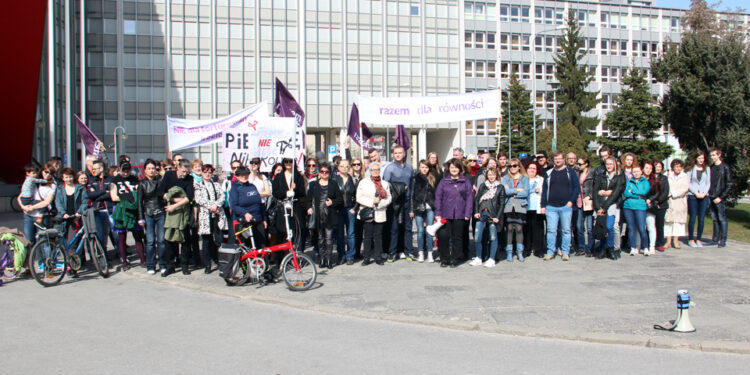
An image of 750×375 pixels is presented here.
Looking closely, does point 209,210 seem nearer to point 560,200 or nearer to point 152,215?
point 152,215

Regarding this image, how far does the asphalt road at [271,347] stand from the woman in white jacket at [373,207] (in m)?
3.33

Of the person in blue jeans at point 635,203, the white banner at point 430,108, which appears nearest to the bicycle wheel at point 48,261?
the white banner at point 430,108

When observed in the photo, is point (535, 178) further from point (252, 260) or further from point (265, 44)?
point (265, 44)

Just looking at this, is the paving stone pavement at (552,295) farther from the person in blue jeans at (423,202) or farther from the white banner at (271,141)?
the white banner at (271,141)

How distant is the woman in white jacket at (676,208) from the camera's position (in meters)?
12.6

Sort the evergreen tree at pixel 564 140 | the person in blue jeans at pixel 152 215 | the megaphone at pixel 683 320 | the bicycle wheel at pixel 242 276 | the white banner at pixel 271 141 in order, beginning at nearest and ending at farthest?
the megaphone at pixel 683 320
the bicycle wheel at pixel 242 276
the person in blue jeans at pixel 152 215
the white banner at pixel 271 141
the evergreen tree at pixel 564 140

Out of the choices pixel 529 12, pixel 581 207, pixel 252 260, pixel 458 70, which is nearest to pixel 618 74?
pixel 529 12

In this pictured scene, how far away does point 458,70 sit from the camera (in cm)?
6531

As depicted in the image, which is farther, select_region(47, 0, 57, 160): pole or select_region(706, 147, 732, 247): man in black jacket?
select_region(47, 0, 57, 160): pole

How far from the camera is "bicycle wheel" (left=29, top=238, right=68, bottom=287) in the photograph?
9.36 meters

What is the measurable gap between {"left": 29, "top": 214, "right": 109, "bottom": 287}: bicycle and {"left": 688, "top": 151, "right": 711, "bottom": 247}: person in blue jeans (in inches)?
454

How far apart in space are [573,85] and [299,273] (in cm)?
6325

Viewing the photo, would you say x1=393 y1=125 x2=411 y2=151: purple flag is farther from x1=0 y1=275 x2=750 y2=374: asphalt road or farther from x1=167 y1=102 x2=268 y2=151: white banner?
x1=0 y1=275 x2=750 y2=374: asphalt road

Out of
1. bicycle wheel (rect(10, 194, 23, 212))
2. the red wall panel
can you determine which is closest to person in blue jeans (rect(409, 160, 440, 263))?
the red wall panel
